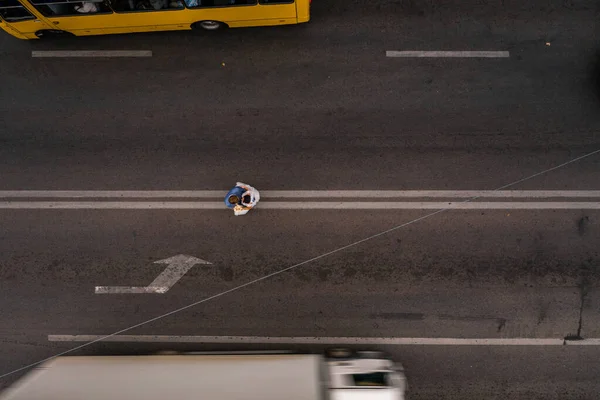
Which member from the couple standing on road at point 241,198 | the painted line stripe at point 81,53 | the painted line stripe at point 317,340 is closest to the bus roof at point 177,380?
the painted line stripe at point 317,340

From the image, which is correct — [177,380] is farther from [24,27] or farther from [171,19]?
[24,27]

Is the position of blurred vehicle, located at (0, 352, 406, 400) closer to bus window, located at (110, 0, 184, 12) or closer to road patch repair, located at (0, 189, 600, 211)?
road patch repair, located at (0, 189, 600, 211)

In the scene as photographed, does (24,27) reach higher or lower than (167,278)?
higher

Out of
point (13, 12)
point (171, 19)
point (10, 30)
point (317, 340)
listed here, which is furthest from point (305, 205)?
point (10, 30)

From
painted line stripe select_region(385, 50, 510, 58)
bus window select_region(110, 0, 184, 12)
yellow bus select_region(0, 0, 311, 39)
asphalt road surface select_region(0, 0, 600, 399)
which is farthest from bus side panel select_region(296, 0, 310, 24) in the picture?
bus window select_region(110, 0, 184, 12)

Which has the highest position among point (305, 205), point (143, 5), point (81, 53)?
point (143, 5)

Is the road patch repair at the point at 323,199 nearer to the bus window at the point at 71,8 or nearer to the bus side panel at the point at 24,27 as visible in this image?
the bus side panel at the point at 24,27

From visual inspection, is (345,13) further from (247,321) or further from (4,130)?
(4,130)
